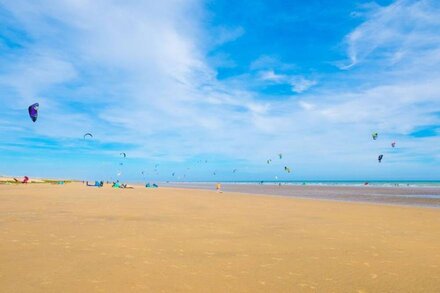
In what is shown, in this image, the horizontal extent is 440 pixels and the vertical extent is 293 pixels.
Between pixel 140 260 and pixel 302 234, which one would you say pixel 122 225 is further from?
pixel 302 234

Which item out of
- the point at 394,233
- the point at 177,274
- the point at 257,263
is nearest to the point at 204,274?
the point at 177,274

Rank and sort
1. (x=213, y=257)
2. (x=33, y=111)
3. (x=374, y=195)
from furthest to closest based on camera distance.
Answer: (x=374, y=195) < (x=33, y=111) < (x=213, y=257)

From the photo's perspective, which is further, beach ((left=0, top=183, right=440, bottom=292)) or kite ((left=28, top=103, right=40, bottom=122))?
kite ((left=28, top=103, right=40, bottom=122))

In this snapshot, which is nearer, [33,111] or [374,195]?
[33,111]

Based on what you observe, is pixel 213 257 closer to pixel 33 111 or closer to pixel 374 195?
pixel 33 111

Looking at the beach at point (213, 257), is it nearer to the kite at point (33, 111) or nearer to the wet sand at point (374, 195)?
the kite at point (33, 111)

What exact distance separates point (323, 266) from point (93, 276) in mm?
4894

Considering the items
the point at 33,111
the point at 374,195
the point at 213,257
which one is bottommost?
the point at 213,257

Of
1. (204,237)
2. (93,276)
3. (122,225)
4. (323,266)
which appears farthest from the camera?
(122,225)

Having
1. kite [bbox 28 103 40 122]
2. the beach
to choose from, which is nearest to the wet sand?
the beach

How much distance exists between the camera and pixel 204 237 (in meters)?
10.6

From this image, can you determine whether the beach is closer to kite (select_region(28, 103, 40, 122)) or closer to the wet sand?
kite (select_region(28, 103, 40, 122))

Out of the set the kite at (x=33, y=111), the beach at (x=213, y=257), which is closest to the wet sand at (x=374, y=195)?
the beach at (x=213, y=257)

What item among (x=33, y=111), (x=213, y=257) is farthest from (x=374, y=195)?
(x=213, y=257)
